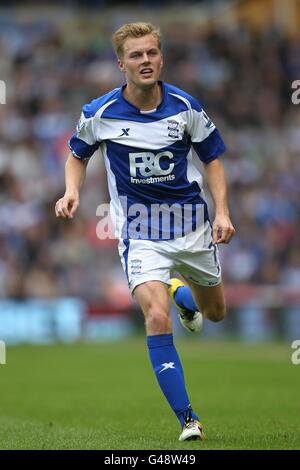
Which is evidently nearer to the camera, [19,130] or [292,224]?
[292,224]

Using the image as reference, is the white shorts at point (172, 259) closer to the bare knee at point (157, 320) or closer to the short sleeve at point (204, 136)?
the bare knee at point (157, 320)

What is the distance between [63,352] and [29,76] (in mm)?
8136

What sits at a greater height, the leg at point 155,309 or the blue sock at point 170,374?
the leg at point 155,309

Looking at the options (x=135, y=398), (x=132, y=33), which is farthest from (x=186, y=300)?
(x=132, y=33)

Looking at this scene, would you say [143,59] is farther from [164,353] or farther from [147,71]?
[164,353]

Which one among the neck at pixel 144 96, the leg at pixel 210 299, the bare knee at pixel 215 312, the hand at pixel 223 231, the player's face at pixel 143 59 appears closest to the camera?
the hand at pixel 223 231

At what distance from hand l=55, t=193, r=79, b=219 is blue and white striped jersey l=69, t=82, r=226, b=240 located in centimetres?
47

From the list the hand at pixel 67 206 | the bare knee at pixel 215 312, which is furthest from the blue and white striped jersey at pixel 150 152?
the bare knee at pixel 215 312

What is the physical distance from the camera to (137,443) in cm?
664

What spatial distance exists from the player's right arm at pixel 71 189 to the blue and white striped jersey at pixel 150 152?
0.23ft

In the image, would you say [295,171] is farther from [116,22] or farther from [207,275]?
[207,275]

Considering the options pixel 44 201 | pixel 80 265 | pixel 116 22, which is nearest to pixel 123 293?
pixel 80 265

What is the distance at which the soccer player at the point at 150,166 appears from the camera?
712 cm

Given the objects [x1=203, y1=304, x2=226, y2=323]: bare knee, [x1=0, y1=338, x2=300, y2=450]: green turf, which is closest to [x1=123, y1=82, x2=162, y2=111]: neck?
[x1=203, y1=304, x2=226, y2=323]: bare knee
